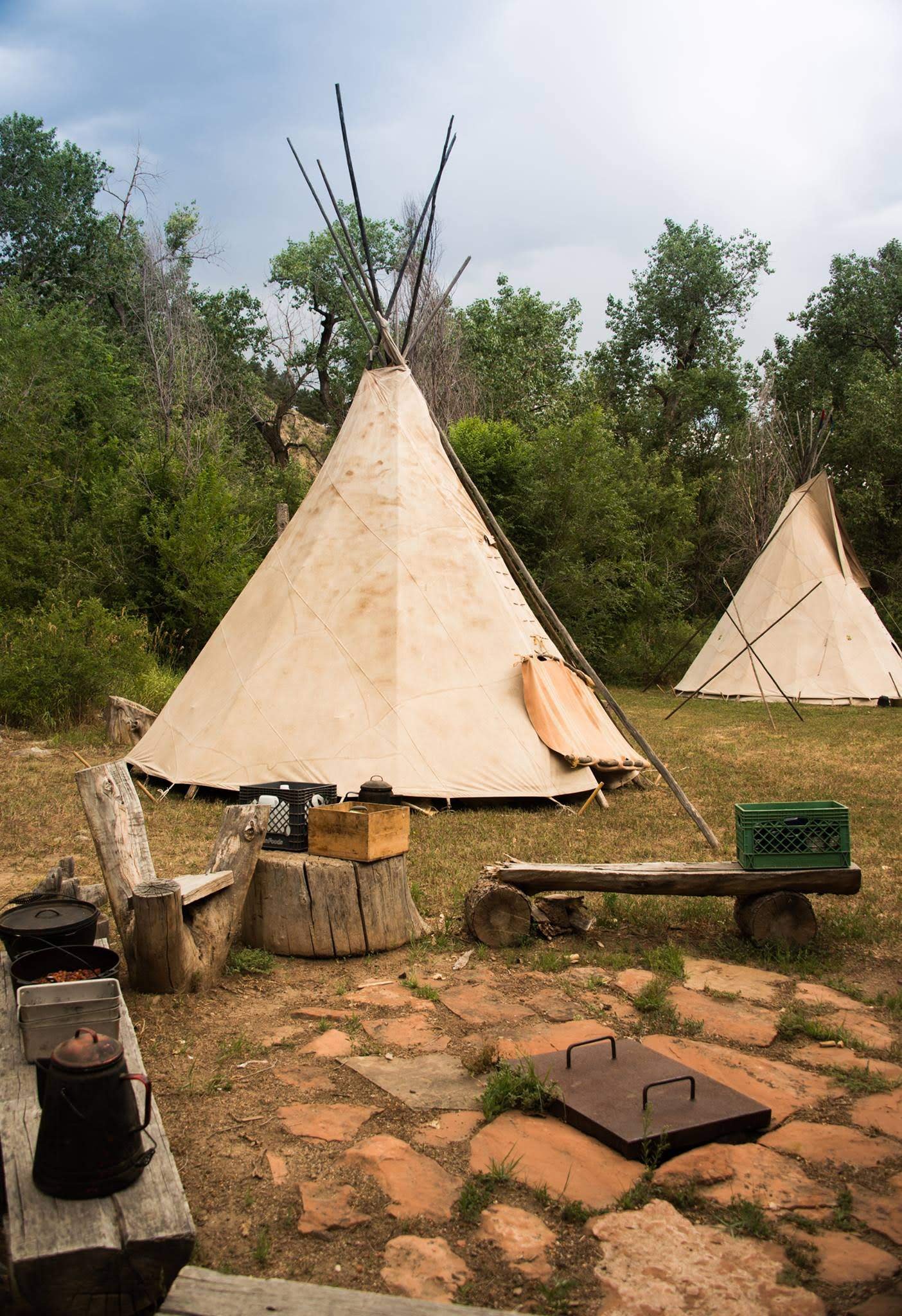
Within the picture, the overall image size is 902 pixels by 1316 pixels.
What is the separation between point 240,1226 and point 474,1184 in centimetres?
57

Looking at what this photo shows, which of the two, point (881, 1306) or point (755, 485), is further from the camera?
point (755, 485)

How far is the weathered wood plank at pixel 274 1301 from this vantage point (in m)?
1.86

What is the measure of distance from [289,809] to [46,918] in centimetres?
162

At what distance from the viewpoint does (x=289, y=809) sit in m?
4.84

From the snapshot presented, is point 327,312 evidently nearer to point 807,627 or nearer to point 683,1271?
point 807,627

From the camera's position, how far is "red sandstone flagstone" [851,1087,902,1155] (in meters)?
2.89

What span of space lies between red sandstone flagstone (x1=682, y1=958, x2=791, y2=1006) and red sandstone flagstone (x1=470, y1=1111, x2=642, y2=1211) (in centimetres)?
135

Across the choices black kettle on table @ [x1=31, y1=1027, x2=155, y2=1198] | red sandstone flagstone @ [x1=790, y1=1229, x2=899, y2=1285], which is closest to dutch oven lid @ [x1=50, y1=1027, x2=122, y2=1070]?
black kettle on table @ [x1=31, y1=1027, x2=155, y2=1198]

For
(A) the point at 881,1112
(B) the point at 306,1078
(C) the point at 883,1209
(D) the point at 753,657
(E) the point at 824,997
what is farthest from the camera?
(D) the point at 753,657

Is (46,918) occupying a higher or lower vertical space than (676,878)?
higher

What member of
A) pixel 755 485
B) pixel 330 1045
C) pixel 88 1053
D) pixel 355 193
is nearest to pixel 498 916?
pixel 330 1045

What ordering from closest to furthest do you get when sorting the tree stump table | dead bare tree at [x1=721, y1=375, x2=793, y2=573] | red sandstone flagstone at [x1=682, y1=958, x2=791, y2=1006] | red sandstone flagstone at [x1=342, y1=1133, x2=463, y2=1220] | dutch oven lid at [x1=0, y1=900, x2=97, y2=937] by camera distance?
red sandstone flagstone at [x1=342, y1=1133, x2=463, y2=1220], dutch oven lid at [x1=0, y1=900, x2=97, y2=937], red sandstone flagstone at [x1=682, y1=958, x2=791, y2=1006], the tree stump table, dead bare tree at [x1=721, y1=375, x2=793, y2=573]

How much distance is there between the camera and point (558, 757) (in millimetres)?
7312

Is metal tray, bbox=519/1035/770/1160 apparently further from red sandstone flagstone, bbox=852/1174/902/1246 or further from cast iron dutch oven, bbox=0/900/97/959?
cast iron dutch oven, bbox=0/900/97/959
